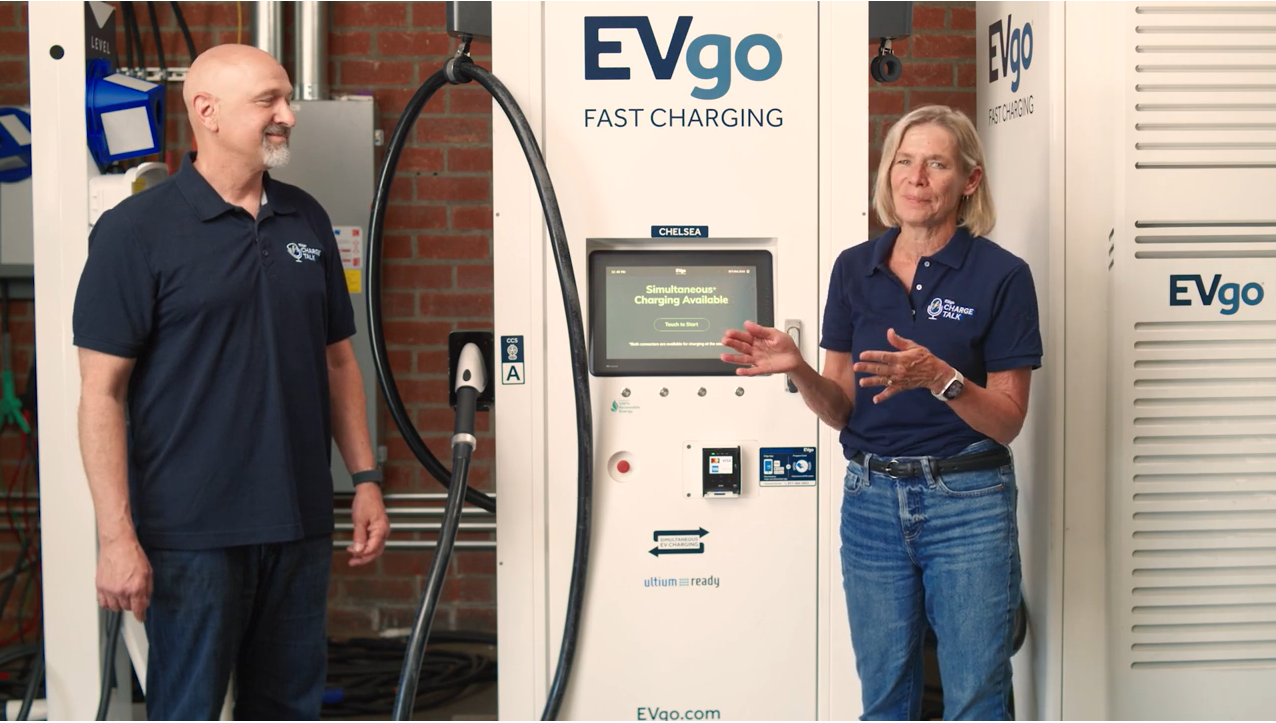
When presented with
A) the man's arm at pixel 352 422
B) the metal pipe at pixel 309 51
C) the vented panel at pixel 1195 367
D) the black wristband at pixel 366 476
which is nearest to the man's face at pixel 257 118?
the man's arm at pixel 352 422

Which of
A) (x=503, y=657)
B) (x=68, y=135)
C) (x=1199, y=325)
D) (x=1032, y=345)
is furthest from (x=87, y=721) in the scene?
(x=1199, y=325)

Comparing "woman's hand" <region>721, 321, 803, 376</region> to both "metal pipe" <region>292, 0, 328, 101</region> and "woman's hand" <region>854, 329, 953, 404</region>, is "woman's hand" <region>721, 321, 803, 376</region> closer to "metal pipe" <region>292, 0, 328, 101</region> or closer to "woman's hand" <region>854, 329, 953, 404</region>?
"woman's hand" <region>854, 329, 953, 404</region>

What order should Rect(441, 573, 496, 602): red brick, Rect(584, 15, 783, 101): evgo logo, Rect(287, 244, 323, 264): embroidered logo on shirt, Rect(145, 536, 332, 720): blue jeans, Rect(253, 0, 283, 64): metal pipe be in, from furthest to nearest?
1. Rect(441, 573, 496, 602): red brick
2. Rect(253, 0, 283, 64): metal pipe
3. Rect(584, 15, 783, 101): evgo logo
4. Rect(287, 244, 323, 264): embroidered logo on shirt
5. Rect(145, 536, 332, 720): blue jeans

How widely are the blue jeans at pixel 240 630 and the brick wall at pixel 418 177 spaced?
1561 mm

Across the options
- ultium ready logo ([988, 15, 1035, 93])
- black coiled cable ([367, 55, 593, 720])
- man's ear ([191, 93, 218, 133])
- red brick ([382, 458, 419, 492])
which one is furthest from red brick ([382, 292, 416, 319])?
ultium ready logo ([988, 15, 1035, 93])

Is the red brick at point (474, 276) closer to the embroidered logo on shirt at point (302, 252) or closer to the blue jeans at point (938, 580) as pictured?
the embroidered logo on shirt at point (302, 252)

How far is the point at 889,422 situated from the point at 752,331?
305mm

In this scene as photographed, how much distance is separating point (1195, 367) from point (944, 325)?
0.85m

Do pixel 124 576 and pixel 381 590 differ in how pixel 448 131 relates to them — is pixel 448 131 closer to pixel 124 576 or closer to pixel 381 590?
pixel 381 590

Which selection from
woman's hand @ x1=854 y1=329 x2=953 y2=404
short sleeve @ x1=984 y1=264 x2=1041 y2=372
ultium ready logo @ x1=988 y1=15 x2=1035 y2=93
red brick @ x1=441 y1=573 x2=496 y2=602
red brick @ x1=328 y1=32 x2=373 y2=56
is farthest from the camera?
red brick @ x1=441 y1=573 x2=496 y2=602

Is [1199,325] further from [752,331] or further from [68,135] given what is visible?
[68,135]

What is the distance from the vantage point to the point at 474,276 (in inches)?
145

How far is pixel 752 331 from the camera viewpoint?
1.88 meters

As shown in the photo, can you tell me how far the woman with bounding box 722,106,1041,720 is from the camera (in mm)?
1867
